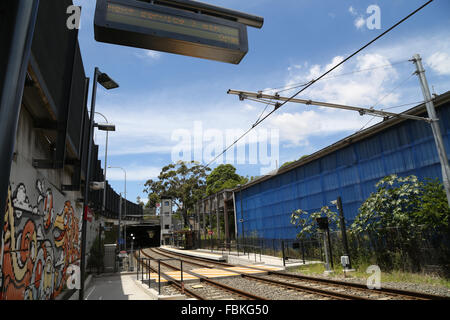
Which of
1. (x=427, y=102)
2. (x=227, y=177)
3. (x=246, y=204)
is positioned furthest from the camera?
(x=227, y=177)

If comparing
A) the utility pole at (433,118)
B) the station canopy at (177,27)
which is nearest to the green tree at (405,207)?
the utility pole at (433,118)

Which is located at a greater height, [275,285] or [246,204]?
[246,204]

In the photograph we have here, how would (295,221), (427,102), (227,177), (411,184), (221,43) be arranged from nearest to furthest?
(221,43) < (427,102) < (411,184) < (295,221) < (227,177)

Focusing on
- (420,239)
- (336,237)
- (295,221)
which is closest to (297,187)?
(295,221)

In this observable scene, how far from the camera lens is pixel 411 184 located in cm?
1500

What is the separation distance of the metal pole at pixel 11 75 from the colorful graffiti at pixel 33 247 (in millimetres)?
2595

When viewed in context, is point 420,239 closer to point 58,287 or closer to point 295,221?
point 295,221

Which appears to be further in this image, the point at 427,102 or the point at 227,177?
the point at 227,177

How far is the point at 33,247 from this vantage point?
6.68 metres

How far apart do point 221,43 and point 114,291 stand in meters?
11.5

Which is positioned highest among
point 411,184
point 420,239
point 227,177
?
point 227,177

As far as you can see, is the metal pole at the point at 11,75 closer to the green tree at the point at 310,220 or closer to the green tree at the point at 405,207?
the green tree at the point at 405,207

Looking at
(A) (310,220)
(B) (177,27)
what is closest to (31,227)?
(B) (177,27)

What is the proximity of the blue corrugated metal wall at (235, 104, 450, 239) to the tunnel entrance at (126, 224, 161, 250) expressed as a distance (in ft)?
130
